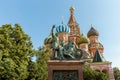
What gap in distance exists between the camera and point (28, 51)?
909 inches

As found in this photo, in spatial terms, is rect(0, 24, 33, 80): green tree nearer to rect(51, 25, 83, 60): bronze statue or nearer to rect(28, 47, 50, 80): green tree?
rect(28, 47, 50, 80): green tree

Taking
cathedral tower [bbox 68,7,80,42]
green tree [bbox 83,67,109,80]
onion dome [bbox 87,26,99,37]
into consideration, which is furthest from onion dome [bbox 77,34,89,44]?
green tree [bbox 83,67,109,80]

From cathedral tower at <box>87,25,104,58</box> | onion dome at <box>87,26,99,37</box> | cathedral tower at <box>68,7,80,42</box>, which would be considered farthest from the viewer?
onion dome at <box>87,26,99,37</box>

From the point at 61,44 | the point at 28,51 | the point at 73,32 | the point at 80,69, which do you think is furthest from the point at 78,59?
the point at 73,32

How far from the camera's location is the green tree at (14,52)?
2031cm

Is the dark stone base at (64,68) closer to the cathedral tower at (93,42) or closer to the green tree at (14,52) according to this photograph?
the green tree at (14,52)

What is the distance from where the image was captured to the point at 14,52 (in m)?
21.6

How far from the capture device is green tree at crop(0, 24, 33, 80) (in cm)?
2031

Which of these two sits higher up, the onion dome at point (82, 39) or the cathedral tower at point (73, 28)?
the cathedral tower at point (73, 28)

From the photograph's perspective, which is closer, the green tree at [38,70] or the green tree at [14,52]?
the green tree at [14,52]

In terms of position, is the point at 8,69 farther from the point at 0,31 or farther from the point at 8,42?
the point at 0,31

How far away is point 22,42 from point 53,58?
31.6 ft

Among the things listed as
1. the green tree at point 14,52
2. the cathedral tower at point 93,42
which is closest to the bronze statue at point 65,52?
the green tree at point 14,52

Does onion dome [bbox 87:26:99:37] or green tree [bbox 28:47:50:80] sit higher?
onion dome [bbox 87:26:99:37]
